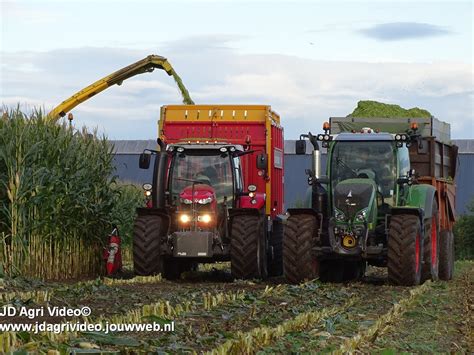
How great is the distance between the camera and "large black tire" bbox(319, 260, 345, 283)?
17062mm

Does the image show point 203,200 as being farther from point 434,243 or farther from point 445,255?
point 445,255

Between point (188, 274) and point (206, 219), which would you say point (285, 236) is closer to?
point (206, 219)

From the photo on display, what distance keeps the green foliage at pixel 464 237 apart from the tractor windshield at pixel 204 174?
15400 millimetres

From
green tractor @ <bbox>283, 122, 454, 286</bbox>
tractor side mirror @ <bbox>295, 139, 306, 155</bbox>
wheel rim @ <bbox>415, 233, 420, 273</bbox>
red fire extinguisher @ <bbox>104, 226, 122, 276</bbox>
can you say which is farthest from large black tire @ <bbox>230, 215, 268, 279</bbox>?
red fire extinguisher @ <bbox>104, 226, 122, 276</bbox>

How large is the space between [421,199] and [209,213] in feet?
11.4

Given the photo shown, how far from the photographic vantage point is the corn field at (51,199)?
54.0ft

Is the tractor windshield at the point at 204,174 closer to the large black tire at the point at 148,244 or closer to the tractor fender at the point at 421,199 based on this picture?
the large black tire at the point at 148,244

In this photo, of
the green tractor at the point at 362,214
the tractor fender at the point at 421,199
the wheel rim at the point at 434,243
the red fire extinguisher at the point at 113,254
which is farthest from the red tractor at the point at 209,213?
the wheel rim at the point at 434,243

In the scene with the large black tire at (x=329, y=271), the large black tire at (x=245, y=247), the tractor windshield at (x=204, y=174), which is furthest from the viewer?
the tractor windshield at (x=204, y=174)

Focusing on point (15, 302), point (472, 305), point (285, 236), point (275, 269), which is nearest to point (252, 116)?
point (275, 269)

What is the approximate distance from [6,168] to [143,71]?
1052 centimetres

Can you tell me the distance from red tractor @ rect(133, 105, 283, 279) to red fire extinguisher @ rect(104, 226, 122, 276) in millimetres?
1252

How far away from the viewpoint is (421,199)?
16.9 metres

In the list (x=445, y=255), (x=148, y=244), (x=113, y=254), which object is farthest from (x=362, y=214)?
(x=113, y=254)
